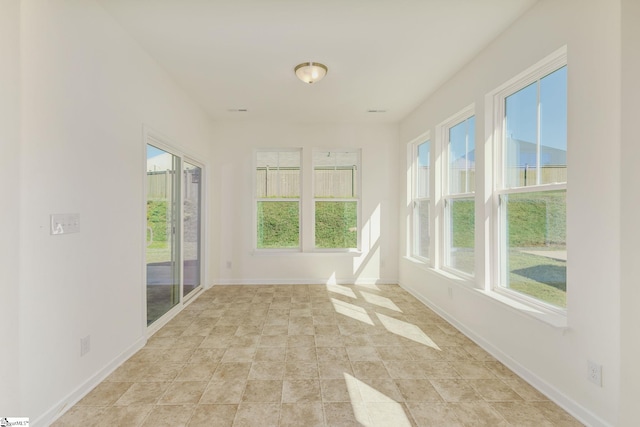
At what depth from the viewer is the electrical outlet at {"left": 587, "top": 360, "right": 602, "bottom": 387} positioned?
61.7 inches

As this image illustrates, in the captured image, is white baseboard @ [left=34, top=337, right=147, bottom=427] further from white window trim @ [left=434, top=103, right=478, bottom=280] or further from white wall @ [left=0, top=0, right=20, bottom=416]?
white window trim @ [left=434, top=103, right=478, bottom=280]

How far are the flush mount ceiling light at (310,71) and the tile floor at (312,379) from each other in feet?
8.50

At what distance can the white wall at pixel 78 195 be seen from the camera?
1.55 meters

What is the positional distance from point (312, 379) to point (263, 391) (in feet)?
1.18

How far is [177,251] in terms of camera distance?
3516 millimetres

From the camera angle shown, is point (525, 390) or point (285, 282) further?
point (285, 282)

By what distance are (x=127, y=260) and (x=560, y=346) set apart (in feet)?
10.6

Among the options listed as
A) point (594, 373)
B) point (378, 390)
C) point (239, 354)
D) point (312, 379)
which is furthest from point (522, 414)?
point (239, 354)

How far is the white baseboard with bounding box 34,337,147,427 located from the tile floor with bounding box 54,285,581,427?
43 millimetres

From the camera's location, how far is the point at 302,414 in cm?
172

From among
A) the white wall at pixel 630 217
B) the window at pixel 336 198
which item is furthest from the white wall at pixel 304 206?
the white wall at pixel 630 217

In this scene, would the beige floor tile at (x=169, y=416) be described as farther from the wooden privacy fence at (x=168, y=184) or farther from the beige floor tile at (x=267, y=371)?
the wooden privacy fence at (x=168, y=184)

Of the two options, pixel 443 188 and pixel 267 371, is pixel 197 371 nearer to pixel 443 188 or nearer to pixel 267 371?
pixel 267 371

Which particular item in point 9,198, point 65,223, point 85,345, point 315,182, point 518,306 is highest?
point 315,182
